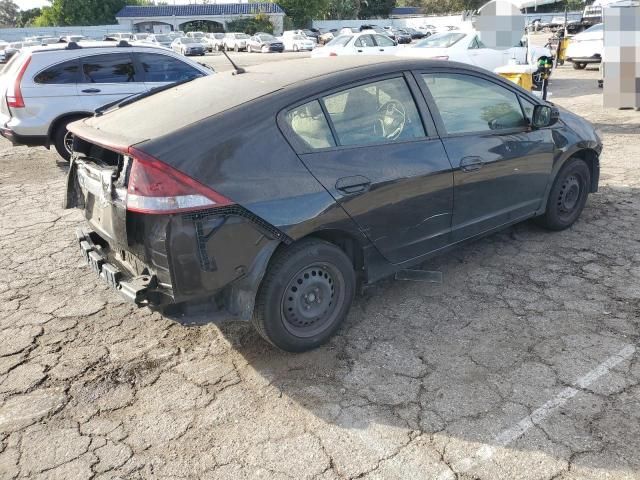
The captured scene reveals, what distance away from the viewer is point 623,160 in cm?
725

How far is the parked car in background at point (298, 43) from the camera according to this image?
135 feet

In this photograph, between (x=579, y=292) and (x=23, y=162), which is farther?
(x=23, y=162)

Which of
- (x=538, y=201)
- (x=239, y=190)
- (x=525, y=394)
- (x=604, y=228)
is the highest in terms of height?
(x=239, y=190)

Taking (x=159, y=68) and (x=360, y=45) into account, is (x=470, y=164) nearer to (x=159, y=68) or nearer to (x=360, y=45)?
(x=159, y=68)

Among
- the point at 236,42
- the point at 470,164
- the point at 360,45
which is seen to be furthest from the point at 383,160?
the point at 236,42

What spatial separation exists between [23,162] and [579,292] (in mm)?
8341

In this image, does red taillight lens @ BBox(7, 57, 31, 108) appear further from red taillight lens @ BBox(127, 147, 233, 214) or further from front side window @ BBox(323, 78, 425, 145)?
front side window @ BBox(323, 78, 425, 145)

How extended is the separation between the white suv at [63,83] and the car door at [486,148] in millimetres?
5622

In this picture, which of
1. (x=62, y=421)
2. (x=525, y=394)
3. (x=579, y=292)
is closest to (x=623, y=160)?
(x=579, y=292)

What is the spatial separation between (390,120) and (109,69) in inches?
248

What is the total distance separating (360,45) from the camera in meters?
17.8

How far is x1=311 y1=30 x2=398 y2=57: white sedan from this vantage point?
1722cm

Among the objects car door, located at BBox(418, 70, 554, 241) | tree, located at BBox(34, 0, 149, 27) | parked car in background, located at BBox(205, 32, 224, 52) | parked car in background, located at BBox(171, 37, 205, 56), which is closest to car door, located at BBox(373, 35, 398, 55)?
car door, located at BBox(418, 70, 554, 241)

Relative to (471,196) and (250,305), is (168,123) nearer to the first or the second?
(250,305)
